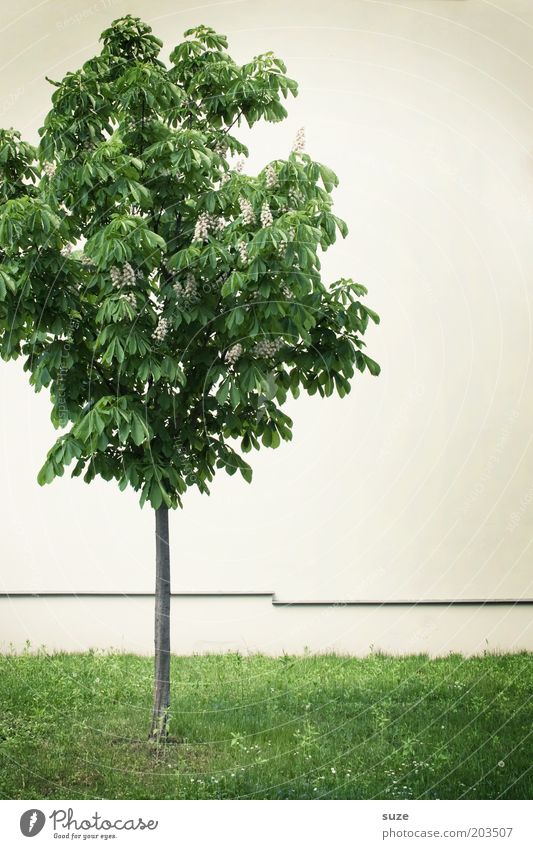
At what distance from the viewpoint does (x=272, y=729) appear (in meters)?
3.93

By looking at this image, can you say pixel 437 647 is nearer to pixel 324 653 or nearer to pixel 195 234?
pixel 324 653

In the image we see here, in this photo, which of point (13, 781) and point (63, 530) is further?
point (63, 530)

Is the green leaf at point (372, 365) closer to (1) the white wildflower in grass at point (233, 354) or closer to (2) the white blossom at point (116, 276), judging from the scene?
(1) the white wildflower in grass at point (233, 354)

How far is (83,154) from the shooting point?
3.56m

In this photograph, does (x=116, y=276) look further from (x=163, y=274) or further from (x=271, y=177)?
(x=271, y=177)

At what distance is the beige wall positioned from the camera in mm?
4863

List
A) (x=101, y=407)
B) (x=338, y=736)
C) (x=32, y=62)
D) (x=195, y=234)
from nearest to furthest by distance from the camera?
1. (x=101, y=407)
2. (x=195, y=234)
3. (x=338, y=736)
4. (x=32, y=62)

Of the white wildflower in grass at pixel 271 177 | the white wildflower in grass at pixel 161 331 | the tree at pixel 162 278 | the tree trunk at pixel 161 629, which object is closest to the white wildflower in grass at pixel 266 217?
the tree at pixel 162 278

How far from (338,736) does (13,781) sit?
1.21m

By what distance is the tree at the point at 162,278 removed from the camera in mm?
3330

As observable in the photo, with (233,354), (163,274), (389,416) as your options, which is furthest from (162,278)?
(389,416)

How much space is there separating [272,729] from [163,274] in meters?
1.78

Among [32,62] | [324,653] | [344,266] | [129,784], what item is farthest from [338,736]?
[32,62]

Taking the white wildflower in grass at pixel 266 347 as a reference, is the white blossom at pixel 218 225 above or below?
above
